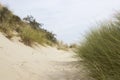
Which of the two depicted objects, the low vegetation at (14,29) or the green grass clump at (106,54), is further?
the low vegetation at (14,29)

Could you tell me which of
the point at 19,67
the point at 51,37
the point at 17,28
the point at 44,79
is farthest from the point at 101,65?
the point at 51,37

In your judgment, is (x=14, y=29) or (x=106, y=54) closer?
(x=106, y=54)

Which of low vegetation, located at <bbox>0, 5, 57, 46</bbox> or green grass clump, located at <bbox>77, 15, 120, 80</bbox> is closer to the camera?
green grass clump, located at <bbox>77, 15, 120, 80</bbox>

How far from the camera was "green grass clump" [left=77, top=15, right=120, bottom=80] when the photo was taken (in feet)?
10.2

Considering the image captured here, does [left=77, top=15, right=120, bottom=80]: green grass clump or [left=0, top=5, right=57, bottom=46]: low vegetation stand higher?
[left=0, top=5, right=57, bottom=46]: low vegetation

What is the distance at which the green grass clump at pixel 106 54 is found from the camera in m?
3.12

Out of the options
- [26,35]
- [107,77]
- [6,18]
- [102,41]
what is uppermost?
[6,18]

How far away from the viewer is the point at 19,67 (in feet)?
14.5

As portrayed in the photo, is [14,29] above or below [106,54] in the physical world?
above

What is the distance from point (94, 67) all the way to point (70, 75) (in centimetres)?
87

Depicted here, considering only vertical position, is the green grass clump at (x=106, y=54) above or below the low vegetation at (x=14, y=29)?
below

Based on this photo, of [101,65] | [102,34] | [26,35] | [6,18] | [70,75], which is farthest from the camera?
[6,18]

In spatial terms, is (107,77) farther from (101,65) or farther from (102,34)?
(102,34)

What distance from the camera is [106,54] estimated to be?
10.7 ft
